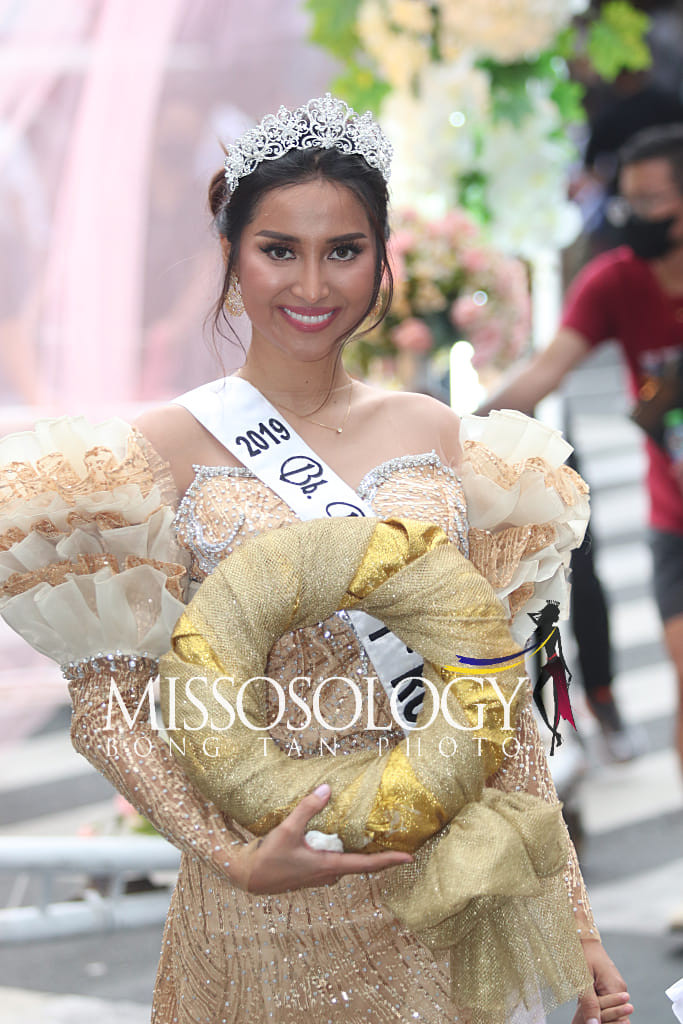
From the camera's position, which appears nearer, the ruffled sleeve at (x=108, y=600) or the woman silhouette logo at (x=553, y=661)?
the ruffled sleeve at (x=108, y=600)

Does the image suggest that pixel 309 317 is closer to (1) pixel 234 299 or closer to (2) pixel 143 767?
(1) pixel 234 299

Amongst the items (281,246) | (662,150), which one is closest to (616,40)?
(662,150)

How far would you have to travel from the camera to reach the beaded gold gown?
4.89ft

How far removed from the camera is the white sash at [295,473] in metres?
1.62

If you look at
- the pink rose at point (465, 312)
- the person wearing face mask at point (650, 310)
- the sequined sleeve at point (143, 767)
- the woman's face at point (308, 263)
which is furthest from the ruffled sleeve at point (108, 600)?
the pink rose at point (465, 312)

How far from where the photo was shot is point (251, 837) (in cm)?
158

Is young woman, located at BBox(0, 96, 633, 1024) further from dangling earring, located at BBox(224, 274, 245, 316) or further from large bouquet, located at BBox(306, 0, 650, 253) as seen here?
large bouquet, located at BBox(306, 0, 650, 253)

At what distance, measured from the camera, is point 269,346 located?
174 cm

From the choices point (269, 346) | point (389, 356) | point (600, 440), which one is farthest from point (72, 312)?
point (600, 440)

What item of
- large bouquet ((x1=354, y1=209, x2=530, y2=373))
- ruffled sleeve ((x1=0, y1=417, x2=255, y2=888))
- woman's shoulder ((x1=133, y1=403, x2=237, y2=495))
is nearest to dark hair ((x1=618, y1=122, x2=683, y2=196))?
large bouquet ((x1=354, y1=209, x2=530, y2=373))

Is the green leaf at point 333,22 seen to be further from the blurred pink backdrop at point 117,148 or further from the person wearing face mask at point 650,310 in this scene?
the person wearing face mask at point 650,310

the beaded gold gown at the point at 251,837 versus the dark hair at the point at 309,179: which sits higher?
the dark hair at the point at 309,179

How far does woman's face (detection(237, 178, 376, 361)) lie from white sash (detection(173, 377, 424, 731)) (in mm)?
117

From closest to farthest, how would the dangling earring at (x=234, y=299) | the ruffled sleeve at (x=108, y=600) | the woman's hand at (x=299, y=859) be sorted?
the woman's hand at (x=299, y=859)
the ruffled sleeve at (x=108, y=600)
the dangling earring at (x=234, y=299)
